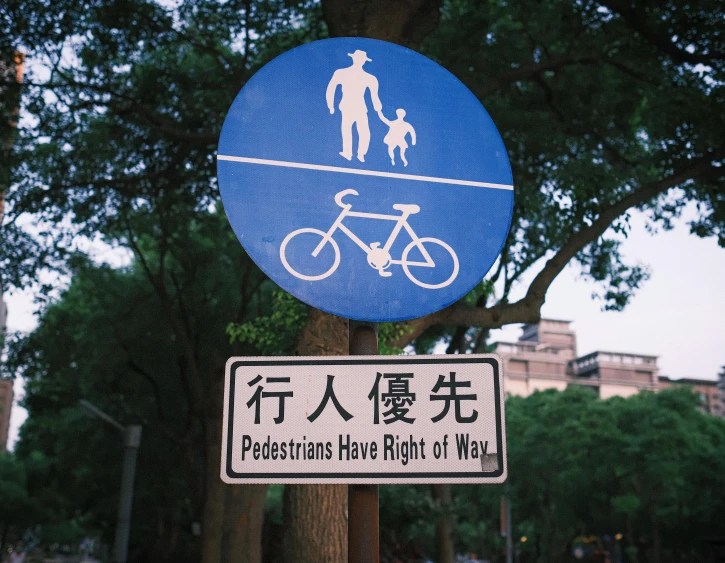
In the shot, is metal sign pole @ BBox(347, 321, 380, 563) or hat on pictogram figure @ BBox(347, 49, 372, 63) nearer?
metal sign pole @ BBox(347, 321, 380, 563)

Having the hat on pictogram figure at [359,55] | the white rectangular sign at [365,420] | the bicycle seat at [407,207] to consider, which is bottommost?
the white rectangular sign at [365,420]

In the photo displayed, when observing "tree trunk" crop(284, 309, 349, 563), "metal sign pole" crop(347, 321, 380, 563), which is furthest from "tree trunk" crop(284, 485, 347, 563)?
"metal sign pole" crop(347, 321, 380, 563)

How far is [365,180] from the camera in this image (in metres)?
2.26

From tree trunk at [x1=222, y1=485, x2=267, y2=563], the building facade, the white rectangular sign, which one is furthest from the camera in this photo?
the building facade

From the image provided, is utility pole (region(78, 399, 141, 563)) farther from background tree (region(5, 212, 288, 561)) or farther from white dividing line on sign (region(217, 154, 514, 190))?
white dividing line on sign (region(217, 154, 514, 190))

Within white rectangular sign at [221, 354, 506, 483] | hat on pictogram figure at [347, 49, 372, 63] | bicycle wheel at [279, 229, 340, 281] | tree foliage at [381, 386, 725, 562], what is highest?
tree foliage at [381, 386, 725, 562]

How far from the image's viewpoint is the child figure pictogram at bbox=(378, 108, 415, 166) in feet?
7.57

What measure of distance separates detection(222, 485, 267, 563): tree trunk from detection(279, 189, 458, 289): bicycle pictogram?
10.2 meters

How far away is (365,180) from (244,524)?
10.9 metres

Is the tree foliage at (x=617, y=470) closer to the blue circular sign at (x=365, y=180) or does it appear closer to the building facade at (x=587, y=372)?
the blue circular sign at (x=365, y=180)

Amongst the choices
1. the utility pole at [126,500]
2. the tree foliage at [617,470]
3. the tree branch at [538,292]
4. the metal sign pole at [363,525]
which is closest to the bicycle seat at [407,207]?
the metal sign pole at [363,525]

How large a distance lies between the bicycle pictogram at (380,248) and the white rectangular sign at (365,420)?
0.94 feet

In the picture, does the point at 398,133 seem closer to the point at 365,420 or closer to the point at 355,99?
the point at 355,99

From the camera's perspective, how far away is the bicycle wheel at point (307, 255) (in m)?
2.16
